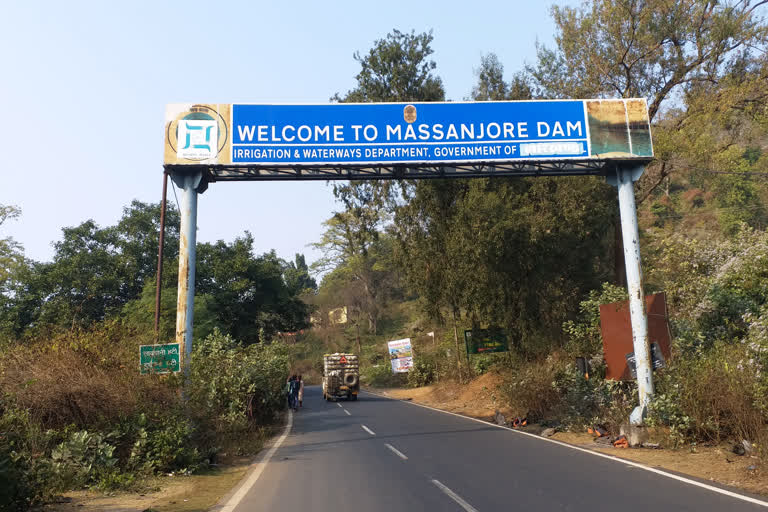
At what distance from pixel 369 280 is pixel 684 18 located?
60.7 meters

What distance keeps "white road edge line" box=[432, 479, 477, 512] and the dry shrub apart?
6.15m

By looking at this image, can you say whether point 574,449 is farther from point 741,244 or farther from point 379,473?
point 741,244

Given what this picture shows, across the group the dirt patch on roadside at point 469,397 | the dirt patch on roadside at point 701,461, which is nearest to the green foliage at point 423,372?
the dirt patch on roadside at point 469,397

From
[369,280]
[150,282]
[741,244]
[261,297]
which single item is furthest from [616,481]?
[369,280]

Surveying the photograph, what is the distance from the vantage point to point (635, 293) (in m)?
14.0

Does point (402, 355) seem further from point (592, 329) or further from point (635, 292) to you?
point (635, 292)

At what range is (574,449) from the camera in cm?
1228

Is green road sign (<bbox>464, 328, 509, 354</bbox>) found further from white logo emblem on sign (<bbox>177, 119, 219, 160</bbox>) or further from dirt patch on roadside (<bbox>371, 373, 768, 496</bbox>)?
white logo emblem on sign (<bbox>177, 119, 219, 160</bbox>)

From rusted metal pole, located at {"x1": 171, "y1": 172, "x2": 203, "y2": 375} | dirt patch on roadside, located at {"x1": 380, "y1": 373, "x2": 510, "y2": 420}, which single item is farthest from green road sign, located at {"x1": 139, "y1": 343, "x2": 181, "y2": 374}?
dirt patch on roadside, located at {"x1": 380, "y1": 373, "x2": 510, "y2": 420}

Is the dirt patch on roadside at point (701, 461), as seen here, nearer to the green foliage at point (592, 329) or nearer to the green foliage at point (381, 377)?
the green foliage at point (592, 329)

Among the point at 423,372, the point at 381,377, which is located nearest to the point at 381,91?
the point at 423,372

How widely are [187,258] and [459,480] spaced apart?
28.6 ft

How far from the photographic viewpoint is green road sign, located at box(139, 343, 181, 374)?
1195 centimetres

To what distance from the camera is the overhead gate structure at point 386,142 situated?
14.6 metres
